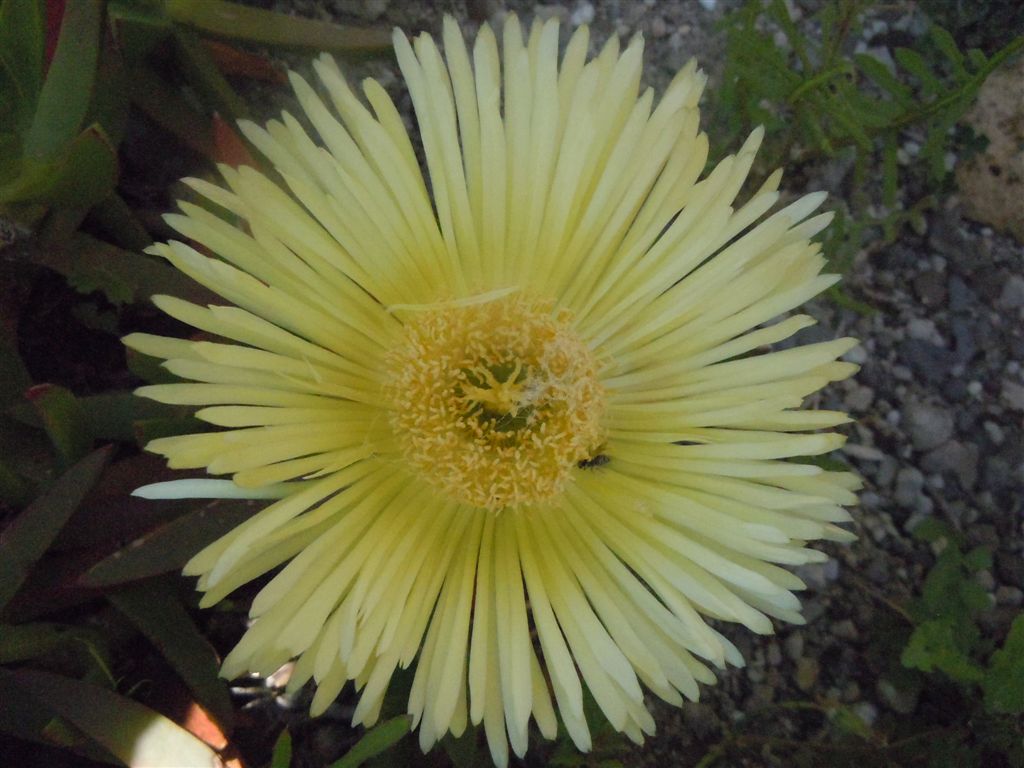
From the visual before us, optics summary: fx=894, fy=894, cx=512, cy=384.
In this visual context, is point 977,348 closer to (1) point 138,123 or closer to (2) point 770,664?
(2) point 770,664

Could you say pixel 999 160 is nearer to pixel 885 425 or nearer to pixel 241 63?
pixel 885 425

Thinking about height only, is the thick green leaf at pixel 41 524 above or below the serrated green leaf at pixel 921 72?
below

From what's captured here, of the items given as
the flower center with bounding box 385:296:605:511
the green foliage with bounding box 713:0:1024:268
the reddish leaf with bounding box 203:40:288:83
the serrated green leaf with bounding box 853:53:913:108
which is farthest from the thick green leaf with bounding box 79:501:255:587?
the serrated green leaf with bounding box 853:53:913:108

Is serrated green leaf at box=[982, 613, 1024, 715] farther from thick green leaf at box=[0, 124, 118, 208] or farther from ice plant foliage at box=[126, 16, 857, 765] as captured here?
thick green leaf at box=[0, 124, 118, 208]

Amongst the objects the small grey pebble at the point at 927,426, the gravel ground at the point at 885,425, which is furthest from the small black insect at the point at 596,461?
the small grey pebble at the point at 927,426

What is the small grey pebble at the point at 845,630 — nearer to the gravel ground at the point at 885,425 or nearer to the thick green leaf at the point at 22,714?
the gravel ground at the point at 885,425

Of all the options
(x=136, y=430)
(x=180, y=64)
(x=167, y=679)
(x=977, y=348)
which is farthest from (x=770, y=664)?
(x=180, y=64)
